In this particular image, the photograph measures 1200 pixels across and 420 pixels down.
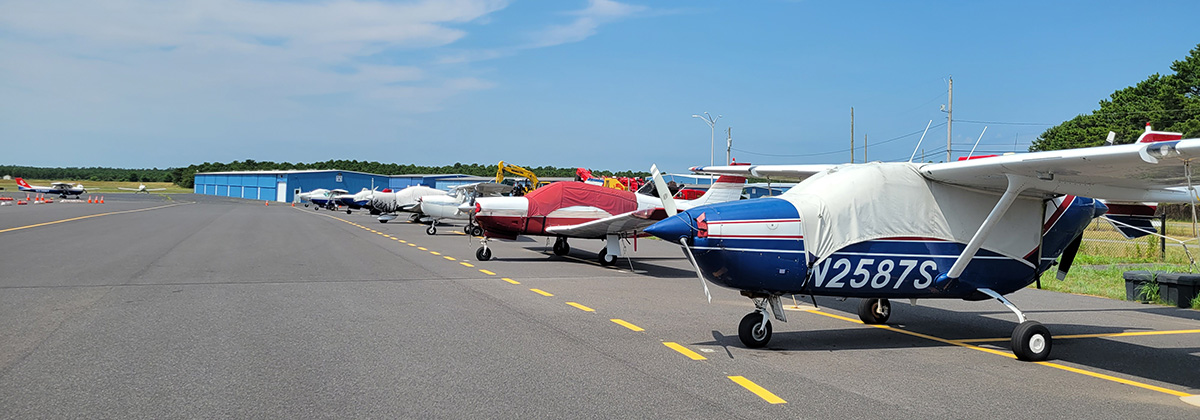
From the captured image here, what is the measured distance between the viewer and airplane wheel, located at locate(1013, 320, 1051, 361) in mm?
6582

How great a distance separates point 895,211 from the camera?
7059 mm

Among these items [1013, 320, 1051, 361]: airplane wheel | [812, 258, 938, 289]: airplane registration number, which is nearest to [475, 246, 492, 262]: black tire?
[812, 258, 938, 289]: airplane registration number

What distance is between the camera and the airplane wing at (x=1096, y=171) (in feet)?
17.9

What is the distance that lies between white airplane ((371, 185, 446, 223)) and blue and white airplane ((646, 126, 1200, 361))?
2799 cm

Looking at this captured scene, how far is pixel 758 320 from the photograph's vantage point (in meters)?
6.88

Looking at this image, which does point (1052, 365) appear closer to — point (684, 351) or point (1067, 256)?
point (1067, 256)

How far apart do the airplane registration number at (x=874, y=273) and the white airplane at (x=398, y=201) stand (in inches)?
1110

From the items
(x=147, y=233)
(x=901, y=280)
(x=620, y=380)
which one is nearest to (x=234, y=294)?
(x=620, y=380)

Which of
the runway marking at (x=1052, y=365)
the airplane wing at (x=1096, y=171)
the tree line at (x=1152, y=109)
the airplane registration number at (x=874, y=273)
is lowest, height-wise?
the runway marking at (x=1052, y=365)

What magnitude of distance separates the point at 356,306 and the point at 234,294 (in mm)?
2010

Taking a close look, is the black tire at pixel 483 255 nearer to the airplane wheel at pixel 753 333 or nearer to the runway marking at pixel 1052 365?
the runway marking at pixel 1052 365

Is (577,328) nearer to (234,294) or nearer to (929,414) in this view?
(929,414)

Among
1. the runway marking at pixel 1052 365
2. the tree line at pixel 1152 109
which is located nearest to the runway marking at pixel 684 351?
the runway marking at pixel 1052 365

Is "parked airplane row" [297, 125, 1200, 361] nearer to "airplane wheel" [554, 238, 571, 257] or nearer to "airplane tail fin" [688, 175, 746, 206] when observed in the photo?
"airplane tail fin" [688, 175, 746, 206]
